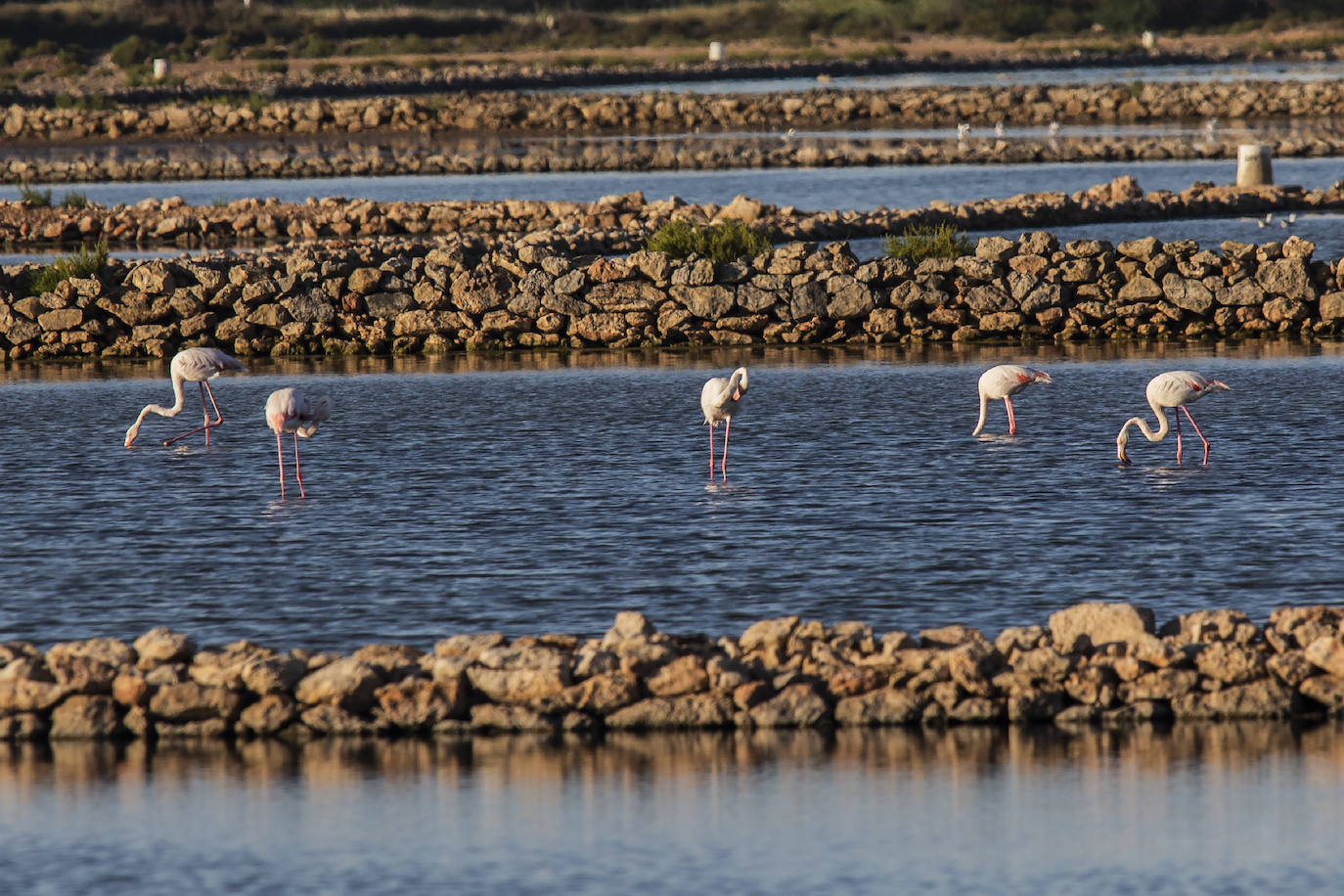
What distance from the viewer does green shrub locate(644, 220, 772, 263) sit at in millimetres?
24516

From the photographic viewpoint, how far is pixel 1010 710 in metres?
8.38

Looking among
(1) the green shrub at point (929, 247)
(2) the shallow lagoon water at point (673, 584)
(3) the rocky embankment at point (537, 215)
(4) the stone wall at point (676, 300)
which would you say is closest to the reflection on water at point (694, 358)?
(4) the stone wall at point (676, 300)

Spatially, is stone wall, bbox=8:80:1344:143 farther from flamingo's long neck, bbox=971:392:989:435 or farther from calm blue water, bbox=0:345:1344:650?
flamingo's long neck, bbox=971:392:989:435

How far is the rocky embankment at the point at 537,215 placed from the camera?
106 feet

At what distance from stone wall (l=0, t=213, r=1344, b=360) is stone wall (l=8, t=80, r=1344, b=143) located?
43.0 metres

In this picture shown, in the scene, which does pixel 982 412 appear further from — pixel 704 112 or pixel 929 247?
pixel 704 112

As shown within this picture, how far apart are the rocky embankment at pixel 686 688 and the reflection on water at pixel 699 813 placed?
0.12 m

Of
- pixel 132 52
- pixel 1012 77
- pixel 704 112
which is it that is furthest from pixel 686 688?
pixel 132 52

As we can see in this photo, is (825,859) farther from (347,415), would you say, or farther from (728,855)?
(347,415)

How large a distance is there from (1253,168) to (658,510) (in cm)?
2677

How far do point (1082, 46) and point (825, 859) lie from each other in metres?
109

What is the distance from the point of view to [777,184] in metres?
43.7

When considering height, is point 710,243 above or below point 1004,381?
above

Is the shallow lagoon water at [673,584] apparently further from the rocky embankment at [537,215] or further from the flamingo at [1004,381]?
the rocky embankment at [537,215]
